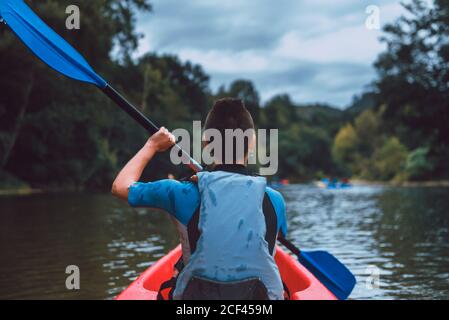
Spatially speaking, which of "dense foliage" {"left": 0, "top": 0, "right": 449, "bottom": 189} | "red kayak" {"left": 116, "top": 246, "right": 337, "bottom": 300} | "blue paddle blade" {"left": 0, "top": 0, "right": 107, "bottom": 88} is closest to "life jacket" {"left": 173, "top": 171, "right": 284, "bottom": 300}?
"red kayak" {"left": 116, "top": 246, "right": 337, "bottom": 300}

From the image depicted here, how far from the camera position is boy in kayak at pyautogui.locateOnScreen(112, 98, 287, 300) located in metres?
2.40

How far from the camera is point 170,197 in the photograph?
244 cm

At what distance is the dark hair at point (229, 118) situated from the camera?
2.51m

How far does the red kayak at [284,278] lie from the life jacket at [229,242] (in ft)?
3.09

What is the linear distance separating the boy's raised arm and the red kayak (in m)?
1.02

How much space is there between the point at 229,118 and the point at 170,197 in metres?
0.44

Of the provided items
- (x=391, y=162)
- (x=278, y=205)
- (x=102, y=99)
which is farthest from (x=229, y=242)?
(x=391, y=162)

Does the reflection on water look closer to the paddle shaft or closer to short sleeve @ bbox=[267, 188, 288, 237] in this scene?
the paddle shaft

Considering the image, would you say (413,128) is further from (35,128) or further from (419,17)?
(35,128)

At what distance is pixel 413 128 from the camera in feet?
80.2

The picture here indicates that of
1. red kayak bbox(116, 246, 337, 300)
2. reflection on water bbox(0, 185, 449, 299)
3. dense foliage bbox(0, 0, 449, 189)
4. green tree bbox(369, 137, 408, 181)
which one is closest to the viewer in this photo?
red kayak bbox(116, 246, 337, 300)

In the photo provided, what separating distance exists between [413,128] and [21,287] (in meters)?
21.1

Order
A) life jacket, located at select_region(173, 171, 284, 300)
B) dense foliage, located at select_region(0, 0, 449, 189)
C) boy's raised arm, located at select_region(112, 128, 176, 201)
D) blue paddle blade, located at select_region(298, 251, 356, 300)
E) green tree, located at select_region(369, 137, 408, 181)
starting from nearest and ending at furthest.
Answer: life jacket, located at select_region(173, 171, 284, 300), boy's raised arm, located at select_region(112, 128, 176, 201), blue paddle blade, located at select_region(298, 251, 356, 300), dense foliage, located at select_region(0, 0, 449, 189), green tree, located at select_region(369, 137, 408, 181)

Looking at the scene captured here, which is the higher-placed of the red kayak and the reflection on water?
the red kayak
